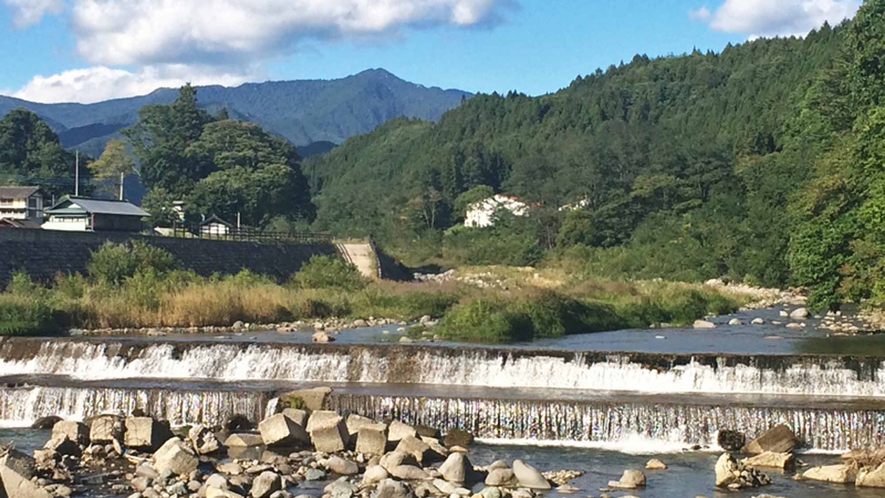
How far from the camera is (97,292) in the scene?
3875cm

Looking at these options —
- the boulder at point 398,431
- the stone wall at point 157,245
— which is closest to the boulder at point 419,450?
the boulder at point 398,431

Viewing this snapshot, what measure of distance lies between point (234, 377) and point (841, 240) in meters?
20.4

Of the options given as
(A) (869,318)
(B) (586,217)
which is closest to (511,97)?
(B) (586,217)

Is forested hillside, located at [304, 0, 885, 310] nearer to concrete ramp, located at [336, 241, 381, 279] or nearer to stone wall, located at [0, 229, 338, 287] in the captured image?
concrete ramp, located at [336, 241, 381, 279]

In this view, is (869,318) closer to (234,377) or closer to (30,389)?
(234,377)

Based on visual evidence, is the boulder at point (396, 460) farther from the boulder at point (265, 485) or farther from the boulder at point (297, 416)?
the boulder at point (297, 416)

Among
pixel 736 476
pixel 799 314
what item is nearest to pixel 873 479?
pixel 736 476

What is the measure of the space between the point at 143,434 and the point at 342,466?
3997mm

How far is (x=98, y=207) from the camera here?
194 feet

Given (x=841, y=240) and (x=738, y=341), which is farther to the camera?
(x=841, y=240)

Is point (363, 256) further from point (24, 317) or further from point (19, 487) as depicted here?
point (19, 487)

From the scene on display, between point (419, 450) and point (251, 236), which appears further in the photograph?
point (251, 236)

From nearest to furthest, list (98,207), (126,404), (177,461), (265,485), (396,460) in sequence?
1. (265,485)
2. (177,461)
3. (396,460)
4. (126,404)
5. (98,207)

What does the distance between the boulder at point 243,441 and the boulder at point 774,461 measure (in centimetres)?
860
